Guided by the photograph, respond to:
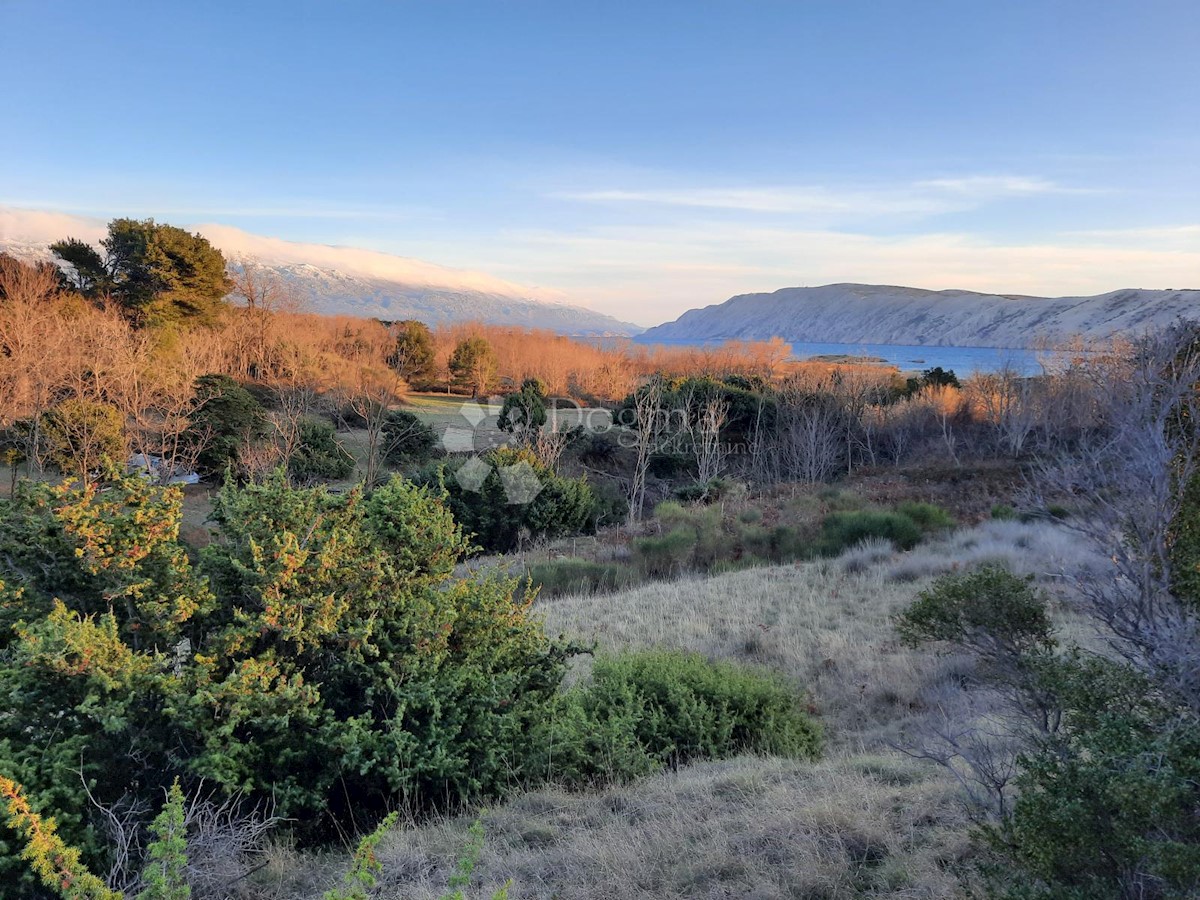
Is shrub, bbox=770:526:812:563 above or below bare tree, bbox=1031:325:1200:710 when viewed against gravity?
below

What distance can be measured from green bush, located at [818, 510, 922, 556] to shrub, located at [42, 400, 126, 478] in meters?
17.2

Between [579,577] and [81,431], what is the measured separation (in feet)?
48.3

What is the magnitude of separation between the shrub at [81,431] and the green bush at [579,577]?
1214cm

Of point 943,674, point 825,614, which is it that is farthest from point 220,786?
point 825,614

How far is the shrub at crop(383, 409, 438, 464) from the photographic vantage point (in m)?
25.1

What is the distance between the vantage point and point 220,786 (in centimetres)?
360

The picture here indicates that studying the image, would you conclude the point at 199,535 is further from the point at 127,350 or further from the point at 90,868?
the point at 90,868

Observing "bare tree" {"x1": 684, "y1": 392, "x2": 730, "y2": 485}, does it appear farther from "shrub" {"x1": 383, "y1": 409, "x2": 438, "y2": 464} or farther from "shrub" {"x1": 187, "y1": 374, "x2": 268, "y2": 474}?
"shrub" {"x1": 187, "y1": 374, "x2": 268, "y2": 474}

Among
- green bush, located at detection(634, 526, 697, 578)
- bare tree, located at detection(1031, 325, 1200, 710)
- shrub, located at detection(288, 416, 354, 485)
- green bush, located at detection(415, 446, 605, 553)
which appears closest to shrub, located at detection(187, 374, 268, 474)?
shrub, located at detection(288, 416, 354, 485)

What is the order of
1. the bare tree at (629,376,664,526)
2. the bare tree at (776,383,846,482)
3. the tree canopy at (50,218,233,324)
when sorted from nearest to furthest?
the bare tree at (629,376,664,526)
the bare tree at (776,383,846,482)
the tree canopy at (50,218,233,324)

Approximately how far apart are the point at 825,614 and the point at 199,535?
1322 cm

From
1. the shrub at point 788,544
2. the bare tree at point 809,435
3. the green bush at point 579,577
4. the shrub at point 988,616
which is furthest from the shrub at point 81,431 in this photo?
the bare tree at point 809,435

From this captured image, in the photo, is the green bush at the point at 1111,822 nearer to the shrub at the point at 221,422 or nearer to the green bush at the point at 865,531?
the green bush at the point at 865,531

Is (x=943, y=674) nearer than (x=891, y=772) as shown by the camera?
No
